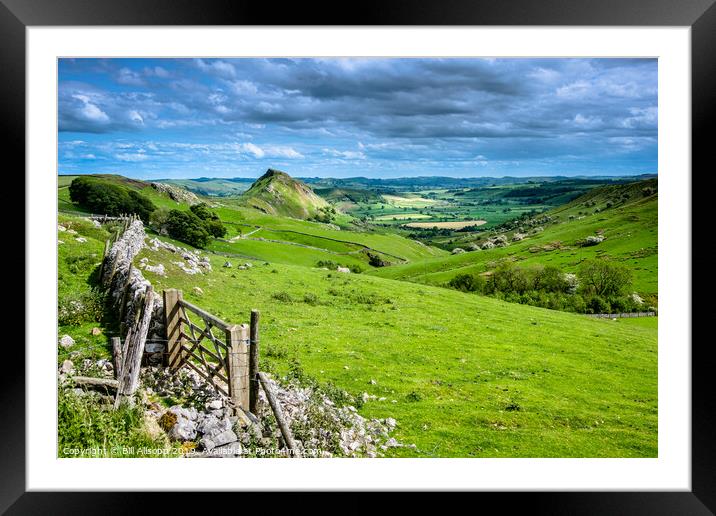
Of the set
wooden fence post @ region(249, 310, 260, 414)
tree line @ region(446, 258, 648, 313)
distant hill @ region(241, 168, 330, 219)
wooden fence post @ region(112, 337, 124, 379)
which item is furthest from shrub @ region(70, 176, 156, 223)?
tree line @ region(446, 258, 648, 313)

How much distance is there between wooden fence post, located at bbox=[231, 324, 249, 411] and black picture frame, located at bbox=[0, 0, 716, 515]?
4.73 ft

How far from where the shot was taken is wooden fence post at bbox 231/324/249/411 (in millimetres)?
6172

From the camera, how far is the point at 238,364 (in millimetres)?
6246

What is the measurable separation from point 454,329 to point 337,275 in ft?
13.5

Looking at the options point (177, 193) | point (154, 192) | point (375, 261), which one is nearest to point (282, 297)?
point (177, 193)

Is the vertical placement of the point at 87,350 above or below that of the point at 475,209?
below

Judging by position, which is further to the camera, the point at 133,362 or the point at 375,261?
the point at 375,261

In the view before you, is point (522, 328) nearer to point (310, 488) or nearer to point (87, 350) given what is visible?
point (310, 488)

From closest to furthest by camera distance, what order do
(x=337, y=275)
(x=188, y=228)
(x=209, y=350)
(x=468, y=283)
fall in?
(x=209, y=350)
(x=188, y=228)
(x=337, y=275)
(x=468, y=283)

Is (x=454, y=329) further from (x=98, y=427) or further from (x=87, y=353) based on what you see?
(x=87, y=353)
